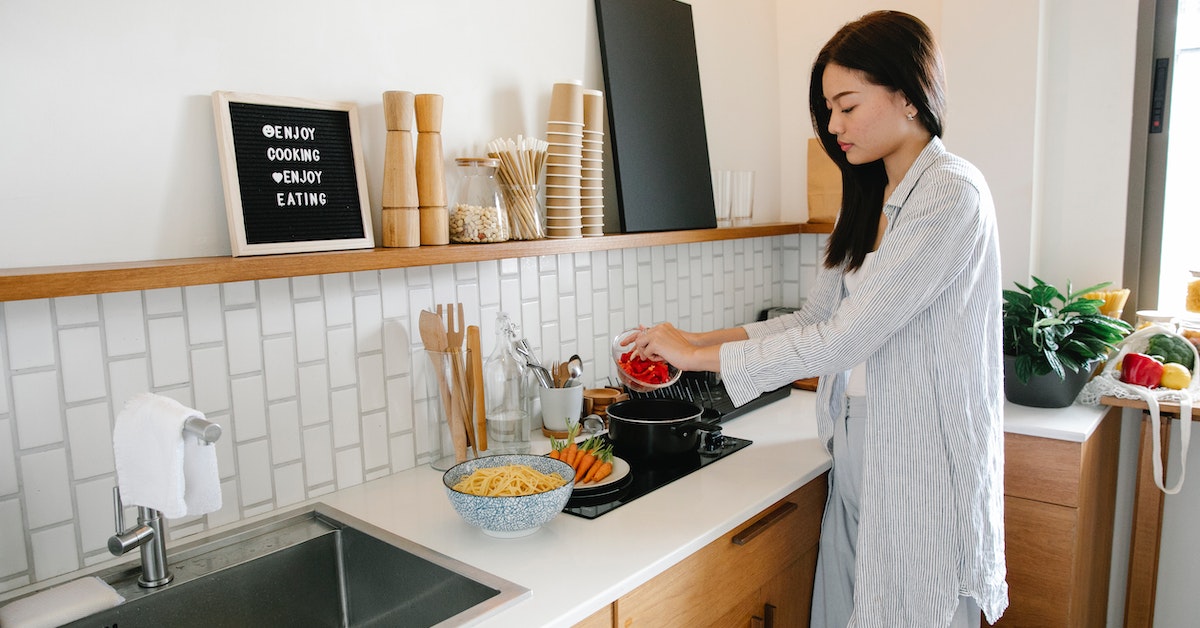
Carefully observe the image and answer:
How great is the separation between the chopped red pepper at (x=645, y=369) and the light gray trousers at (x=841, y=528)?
410 mm

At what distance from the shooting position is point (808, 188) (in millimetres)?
2887

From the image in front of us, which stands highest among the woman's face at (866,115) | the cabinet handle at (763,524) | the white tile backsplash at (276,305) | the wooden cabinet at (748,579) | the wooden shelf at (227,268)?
the woman's face at (866,115)

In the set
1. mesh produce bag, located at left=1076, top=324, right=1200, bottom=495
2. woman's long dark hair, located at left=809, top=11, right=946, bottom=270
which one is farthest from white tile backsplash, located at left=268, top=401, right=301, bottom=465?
mesh produce bag, located at left=1076, top=324, right=1200, bottom=495

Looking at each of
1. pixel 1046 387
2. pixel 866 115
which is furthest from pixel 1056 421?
pixel 866 115

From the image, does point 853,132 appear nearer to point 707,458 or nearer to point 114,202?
point 707,458

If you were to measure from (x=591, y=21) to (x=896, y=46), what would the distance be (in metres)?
0.93

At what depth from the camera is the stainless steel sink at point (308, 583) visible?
1.35 meters

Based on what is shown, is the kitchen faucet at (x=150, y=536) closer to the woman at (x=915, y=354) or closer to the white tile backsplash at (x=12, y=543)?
the white tile backsplash at (x=12, y=543)

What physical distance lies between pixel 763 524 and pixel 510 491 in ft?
1.82

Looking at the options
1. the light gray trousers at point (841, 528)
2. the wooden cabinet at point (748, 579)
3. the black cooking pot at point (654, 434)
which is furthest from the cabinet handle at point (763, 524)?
the black cooking pot at point (654, 434)

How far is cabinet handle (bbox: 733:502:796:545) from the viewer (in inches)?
64.9

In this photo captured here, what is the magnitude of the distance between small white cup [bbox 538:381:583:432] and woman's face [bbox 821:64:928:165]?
86 centimetres

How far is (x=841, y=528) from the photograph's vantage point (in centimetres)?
194

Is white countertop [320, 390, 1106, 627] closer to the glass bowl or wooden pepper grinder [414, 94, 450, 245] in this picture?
the glass bowl
